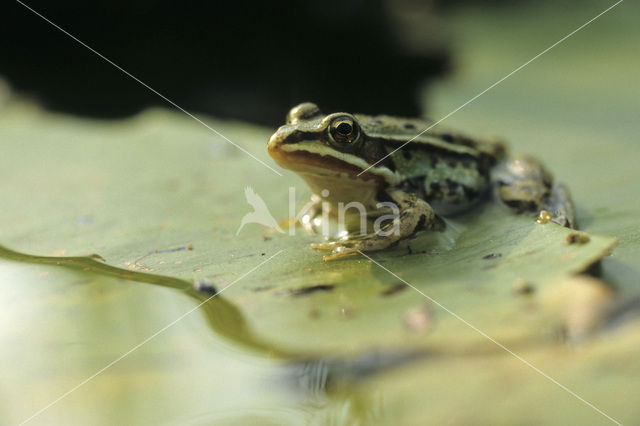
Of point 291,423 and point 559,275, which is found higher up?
point 559,275

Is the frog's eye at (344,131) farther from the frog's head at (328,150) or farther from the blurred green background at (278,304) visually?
the blurred green background at (278,304)

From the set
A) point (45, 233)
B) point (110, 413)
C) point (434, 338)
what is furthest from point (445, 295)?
point (45, 233)

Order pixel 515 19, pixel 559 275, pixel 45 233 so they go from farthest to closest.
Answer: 1. pixel 515 19
2. pixel 45 233
3. pixel 559 275

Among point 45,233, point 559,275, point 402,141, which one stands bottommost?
point 559,275

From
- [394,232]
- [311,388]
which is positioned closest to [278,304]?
[311,388]

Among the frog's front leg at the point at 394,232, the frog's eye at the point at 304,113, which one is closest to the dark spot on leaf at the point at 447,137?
the frog's front leg at the point at 394,232

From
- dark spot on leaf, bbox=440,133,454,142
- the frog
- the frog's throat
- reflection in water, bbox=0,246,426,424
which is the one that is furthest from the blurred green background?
dark spot on leaf, bbox=440,133,454,142

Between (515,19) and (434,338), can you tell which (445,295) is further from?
(515,19)

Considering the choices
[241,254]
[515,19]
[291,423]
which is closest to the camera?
[291,423]
